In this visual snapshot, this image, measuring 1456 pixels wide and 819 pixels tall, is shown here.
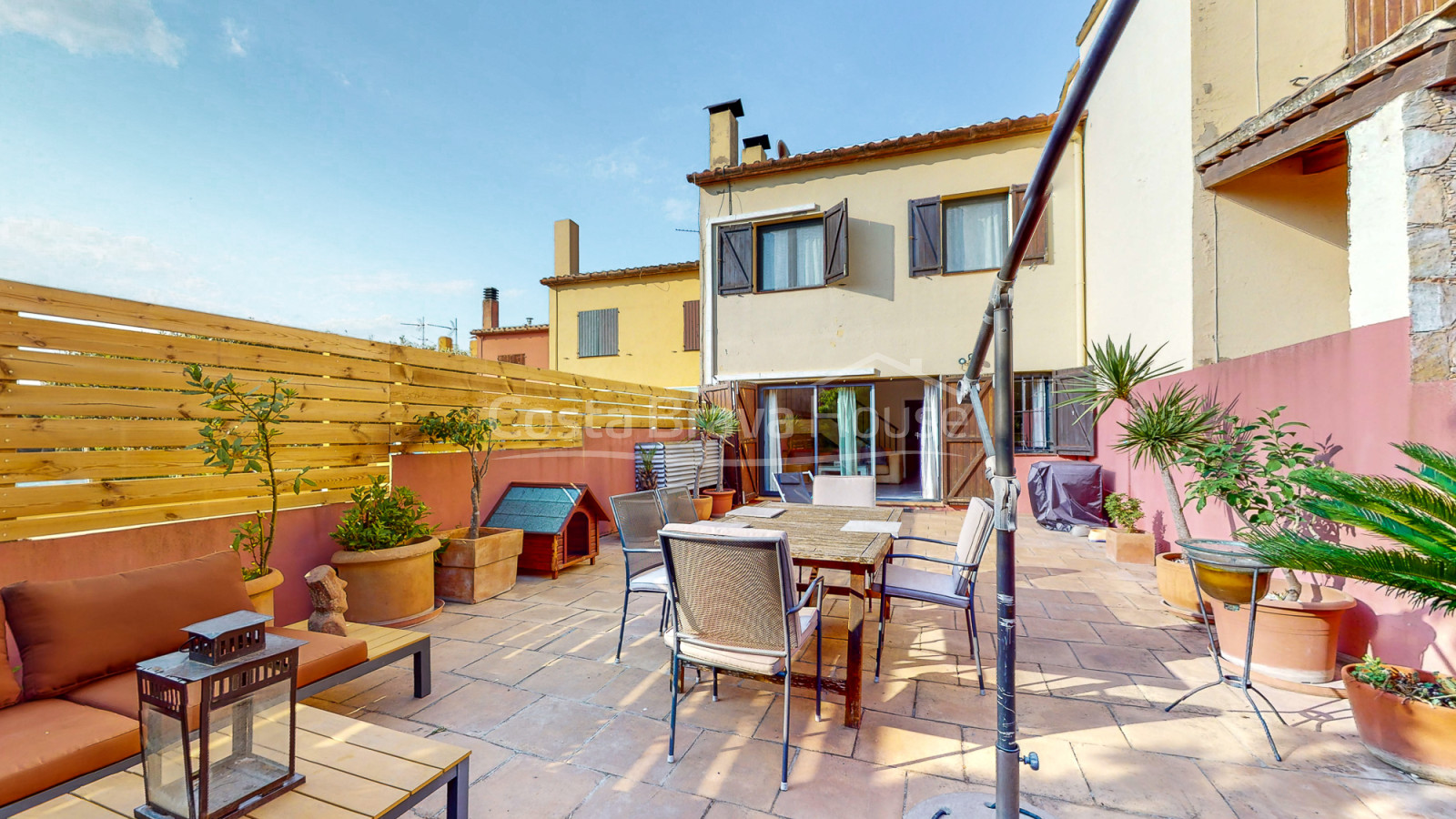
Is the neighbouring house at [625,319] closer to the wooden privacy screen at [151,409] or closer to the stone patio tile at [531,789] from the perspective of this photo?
the wooden privacy screen at [151,409]

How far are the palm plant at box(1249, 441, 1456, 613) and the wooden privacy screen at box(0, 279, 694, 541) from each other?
15.3ft

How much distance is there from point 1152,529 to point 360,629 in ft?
20.1

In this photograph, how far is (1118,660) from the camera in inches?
113

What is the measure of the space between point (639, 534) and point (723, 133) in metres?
7.71

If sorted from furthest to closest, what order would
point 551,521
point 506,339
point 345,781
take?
point 506,339 → point 551,521 → point 345,781

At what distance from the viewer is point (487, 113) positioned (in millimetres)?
7797

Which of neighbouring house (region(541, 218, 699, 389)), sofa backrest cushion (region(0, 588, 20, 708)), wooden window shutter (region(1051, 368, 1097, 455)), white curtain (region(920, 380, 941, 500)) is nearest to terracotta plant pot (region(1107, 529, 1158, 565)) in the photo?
wooden window shutter (region(1051, 368, 1097, 455))

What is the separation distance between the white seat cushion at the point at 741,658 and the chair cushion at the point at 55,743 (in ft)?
→ 5.32

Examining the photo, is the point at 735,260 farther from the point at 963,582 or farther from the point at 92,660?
the point at 92,660

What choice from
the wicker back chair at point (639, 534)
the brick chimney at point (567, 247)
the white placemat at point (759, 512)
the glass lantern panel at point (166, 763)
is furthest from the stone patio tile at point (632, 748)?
the brick chimney at point (567, 247)

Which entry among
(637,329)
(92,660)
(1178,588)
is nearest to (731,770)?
(92,660)

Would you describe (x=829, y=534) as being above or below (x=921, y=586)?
above

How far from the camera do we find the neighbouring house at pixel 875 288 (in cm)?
723

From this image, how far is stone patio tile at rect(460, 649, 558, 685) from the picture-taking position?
8.91 feet
